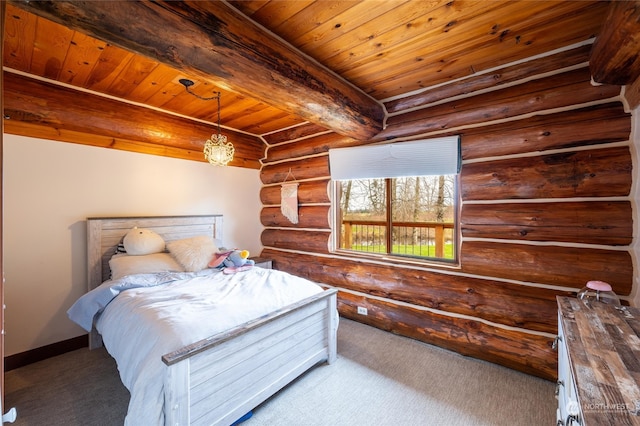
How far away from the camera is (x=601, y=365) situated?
101 cm

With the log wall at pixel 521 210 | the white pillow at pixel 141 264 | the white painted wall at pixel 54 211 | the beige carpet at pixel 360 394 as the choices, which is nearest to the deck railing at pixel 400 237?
the log wall at pixel 521 210

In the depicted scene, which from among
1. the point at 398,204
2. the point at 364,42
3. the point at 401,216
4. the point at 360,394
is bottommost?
the point at 360,394

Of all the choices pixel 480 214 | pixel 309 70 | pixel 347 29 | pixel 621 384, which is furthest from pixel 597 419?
pixel 309 70

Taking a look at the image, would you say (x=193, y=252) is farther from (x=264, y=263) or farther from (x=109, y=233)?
(x=264, y=263)

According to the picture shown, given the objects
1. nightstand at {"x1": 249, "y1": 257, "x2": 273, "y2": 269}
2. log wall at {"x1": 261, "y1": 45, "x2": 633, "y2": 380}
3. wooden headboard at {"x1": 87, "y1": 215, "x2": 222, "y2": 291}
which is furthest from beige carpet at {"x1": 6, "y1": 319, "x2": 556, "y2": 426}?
nightstand at {"x1": 249, "y1": 257, "x2": 273, "y2": 269}

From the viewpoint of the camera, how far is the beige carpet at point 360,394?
1860 millimetres

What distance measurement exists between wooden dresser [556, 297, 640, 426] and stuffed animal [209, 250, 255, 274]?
2717 mm

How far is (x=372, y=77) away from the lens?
247 cm

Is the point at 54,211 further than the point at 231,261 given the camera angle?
No

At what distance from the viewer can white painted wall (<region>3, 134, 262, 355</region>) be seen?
8.11 feet

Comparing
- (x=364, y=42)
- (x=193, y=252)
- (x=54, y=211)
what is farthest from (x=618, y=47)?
(x=54, y=211)

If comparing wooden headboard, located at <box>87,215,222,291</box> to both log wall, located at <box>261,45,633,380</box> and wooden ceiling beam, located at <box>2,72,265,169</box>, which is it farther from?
log wall, located at <box>261,45,633,380</box>

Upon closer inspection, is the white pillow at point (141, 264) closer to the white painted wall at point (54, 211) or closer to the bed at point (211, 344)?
the bed at point (211, 344)

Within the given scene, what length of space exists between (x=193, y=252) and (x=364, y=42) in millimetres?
2692
